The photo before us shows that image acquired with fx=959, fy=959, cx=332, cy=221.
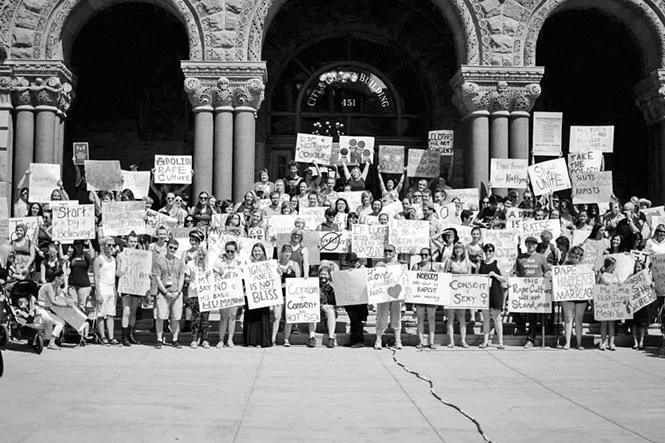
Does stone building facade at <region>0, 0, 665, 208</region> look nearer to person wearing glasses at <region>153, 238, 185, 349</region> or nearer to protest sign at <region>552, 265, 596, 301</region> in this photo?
person wearing glasses at <region>153, 238, 185, 349</region>

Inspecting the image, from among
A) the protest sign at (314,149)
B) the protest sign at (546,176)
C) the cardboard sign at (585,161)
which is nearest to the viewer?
the protest sign at (546,176)

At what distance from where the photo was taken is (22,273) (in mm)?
15266

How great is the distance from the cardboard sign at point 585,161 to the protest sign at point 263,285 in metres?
6.91

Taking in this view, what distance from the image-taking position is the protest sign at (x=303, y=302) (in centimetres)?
1478

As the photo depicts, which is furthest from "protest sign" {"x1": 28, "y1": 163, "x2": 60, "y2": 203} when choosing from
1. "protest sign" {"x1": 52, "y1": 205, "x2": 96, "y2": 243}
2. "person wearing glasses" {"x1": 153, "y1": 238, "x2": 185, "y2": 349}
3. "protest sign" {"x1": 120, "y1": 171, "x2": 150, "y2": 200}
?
"person wearing glasses" {"x1": 153, "y1": 238, "x2": 185, "y2": 349}

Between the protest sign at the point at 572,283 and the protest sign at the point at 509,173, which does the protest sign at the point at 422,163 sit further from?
the protest sign at the point at 572,283

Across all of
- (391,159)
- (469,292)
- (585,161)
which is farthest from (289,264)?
(585,161)

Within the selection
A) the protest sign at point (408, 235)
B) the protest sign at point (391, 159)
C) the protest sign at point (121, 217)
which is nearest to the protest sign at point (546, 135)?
the protest sign at point (391, 159)

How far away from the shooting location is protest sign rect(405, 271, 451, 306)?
14.9 m

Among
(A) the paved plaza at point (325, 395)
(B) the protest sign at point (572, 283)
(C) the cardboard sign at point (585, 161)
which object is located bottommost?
(A) the paved plaza at point (325, 395)

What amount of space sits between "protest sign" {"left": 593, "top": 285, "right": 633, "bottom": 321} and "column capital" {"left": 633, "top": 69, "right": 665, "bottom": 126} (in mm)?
6158

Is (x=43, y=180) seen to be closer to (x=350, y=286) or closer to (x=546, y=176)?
(x=350, y=286)

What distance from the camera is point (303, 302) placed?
14.8m

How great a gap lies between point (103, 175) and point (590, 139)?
948 cm
